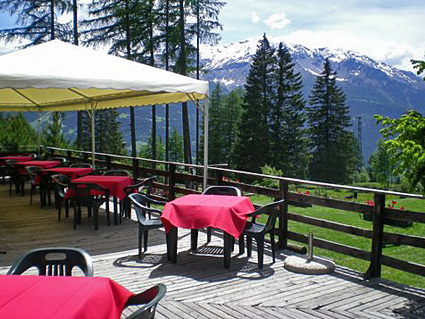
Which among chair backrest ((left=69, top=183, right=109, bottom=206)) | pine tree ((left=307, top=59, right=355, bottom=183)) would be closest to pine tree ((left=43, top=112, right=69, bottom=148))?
chair backrest ((left=69, top=183, right=109, bottom=206))

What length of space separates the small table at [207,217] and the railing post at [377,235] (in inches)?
50.8

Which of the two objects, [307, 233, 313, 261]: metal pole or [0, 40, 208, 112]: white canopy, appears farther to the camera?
[0, 40, 208, 112]: white canopy

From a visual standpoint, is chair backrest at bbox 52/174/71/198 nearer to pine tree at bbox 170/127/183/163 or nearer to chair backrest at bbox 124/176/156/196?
chair backrest at bbox 124/176/156/196

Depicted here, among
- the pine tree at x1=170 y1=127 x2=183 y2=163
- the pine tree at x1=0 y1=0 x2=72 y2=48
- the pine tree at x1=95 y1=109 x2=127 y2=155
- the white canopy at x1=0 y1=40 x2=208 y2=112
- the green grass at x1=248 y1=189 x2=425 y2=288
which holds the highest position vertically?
the pine tree at x1=0 y1=0 x2=72 y2=48

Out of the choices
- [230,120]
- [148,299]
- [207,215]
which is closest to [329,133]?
[230,120]

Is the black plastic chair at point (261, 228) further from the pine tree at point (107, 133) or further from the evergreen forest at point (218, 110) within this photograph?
the pine tree at point (107, 133)

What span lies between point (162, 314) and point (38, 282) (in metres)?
1.34

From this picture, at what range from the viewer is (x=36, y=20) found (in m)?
18.5

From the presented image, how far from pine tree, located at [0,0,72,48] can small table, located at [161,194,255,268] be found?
53.4ft

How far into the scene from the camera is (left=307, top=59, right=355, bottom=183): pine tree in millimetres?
40875

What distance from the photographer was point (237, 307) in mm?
3469

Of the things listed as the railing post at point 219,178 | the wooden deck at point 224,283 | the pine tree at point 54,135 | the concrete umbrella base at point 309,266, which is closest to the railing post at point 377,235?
the wooden deck at point 224,283

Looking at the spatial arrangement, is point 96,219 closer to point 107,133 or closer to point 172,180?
point 172,180

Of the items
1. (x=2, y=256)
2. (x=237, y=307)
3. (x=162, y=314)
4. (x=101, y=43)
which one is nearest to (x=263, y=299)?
(x=237, y=307)
